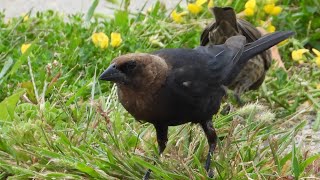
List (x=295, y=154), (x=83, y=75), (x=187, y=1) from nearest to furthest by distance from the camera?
1. (x=295, y=154)
2. (x=83, y=75)
3. (x=187, y=1)

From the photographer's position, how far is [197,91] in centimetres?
441

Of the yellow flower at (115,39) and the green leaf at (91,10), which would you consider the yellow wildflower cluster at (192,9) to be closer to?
the green leaf at (91,10)

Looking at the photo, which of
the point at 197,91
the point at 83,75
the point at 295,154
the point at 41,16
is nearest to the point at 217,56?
the point at 197,91

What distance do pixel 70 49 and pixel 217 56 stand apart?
1.66 metres

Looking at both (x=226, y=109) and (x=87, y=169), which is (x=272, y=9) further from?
(x=87, y=169)

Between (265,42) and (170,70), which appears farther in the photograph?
(265,42)

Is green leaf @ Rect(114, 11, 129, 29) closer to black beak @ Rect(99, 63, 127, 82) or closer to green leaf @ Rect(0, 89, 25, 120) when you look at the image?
green leaf @ Rect(0, 89, 25, 120)

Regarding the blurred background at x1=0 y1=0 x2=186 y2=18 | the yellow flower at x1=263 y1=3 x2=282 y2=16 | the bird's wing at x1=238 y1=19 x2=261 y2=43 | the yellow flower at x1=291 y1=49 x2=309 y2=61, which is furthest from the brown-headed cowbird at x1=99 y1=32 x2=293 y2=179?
the blurred background at x1=0 y1=0 x2=186 y2=18

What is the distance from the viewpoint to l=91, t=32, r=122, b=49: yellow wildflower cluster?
6.04 meters

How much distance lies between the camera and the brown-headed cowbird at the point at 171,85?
168 inches

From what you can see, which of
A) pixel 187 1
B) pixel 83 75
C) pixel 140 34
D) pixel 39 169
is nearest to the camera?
pixel 39 169

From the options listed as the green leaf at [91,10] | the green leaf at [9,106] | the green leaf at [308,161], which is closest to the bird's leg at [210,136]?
the green leaf at [308,161]

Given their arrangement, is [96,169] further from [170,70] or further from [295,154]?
[295,154]

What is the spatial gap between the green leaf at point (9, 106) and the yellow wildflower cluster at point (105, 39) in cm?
102
